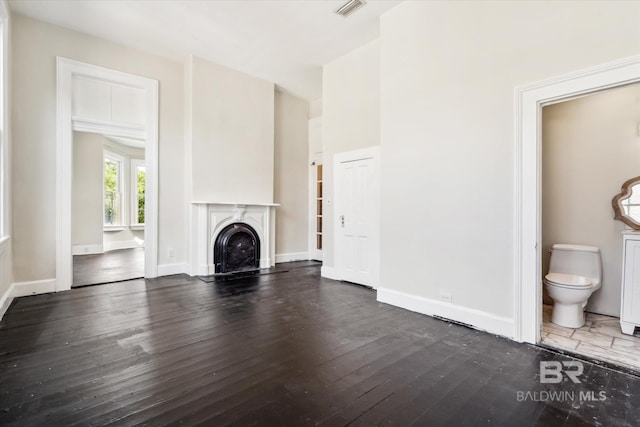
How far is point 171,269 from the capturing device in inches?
202

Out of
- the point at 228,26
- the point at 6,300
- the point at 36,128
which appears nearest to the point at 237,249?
the point at 6,300

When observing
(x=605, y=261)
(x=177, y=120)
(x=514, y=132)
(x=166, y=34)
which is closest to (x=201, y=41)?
(x=166, y=34)

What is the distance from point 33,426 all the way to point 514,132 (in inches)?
147

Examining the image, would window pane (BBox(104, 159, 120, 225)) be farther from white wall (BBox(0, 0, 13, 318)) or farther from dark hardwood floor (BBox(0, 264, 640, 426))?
dark hardwood floor (BBox(0, 264, 640, 426))

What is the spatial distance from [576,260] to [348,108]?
136 inches

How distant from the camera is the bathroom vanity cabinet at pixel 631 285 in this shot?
2689mm

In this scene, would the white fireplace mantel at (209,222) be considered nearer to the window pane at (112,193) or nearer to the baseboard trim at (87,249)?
the baseboard trim at (87,249)

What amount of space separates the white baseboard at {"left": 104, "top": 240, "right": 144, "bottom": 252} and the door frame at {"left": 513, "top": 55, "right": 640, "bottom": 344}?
9071 millimetres

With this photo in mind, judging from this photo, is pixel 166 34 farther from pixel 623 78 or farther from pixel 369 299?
pixel 623 78

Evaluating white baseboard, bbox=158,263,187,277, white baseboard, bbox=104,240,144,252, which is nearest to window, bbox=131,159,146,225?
white baseboard, bbox=104,240,144,252

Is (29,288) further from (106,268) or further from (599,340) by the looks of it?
(599,340)

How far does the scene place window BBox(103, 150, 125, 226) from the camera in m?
8.41

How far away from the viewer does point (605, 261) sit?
321 cm

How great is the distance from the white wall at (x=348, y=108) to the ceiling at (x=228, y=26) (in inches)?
7.9
